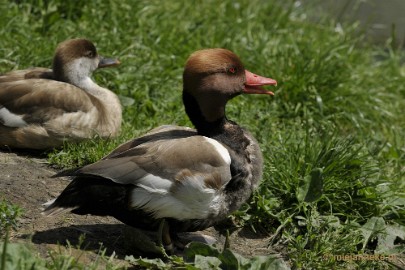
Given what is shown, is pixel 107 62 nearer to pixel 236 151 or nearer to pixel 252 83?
pixel 252 83

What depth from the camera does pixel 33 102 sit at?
579cm

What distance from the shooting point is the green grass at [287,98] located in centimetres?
498

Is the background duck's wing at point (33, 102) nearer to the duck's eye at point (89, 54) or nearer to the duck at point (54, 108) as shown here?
the duck at point (54, 108)

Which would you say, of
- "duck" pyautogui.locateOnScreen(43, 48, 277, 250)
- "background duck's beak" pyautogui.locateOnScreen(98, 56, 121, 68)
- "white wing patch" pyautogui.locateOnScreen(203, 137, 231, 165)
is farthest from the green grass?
"white wing patch" pyautogui.locateOnScreen(203, 137, 231, 165)

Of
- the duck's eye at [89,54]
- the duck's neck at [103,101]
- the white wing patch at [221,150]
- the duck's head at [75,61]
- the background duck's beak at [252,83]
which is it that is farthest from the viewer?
the duck's eye at [89,54]

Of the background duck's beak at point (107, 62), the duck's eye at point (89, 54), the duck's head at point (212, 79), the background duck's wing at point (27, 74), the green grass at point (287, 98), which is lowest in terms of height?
the green grass at point (287, 98)

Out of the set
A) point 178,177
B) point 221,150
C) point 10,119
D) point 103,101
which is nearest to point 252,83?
point 221,150

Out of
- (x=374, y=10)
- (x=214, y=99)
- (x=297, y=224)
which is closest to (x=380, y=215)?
(x=297, y=224)

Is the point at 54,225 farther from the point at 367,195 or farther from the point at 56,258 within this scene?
the point at 367,195

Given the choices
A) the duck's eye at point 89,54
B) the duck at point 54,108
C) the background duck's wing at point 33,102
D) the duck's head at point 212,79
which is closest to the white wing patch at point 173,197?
the duck's head at point 212,79

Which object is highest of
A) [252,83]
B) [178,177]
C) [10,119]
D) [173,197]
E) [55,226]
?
[252,83]

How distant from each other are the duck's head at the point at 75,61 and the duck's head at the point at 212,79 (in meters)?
1.75

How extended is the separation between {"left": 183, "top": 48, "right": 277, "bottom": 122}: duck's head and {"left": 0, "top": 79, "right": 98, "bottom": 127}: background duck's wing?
1494mm

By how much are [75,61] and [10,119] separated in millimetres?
748
